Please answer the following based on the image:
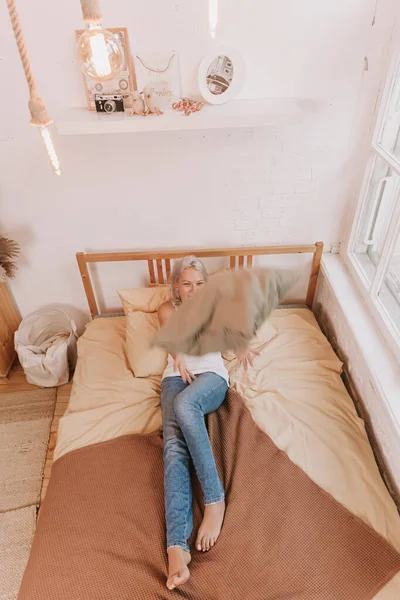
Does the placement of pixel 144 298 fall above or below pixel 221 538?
above

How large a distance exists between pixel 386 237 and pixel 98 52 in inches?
54.9

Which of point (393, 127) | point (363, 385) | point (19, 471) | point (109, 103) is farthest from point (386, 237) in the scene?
point (19, 471)

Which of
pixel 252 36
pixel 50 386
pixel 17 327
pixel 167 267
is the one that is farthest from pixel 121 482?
pixel 252 36

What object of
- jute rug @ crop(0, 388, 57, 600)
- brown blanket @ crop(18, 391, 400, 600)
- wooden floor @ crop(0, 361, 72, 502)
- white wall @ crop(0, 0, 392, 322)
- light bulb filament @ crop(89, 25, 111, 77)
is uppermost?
light bulb filament @ crop(89, 25, 111, 77)

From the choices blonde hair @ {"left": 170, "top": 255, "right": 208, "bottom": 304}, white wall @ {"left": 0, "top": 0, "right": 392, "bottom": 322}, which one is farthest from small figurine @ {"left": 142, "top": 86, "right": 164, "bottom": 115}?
blonde hair @ {"left": 170, "top": 255, "right": 208, "bottom": 304}

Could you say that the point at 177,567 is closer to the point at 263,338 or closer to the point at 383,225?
the point at 263,338

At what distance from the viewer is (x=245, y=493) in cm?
155

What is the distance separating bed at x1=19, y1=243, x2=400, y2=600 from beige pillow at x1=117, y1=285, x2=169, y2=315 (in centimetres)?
27

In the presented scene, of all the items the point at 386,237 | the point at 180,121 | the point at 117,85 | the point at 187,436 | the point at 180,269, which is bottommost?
the point at 187,436

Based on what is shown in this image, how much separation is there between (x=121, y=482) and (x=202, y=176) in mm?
1442

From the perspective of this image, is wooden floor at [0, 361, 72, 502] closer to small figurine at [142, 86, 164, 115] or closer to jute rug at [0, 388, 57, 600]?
jute rug at [0, 388, 57, 600]

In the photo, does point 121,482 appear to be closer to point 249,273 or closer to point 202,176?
point 249,273

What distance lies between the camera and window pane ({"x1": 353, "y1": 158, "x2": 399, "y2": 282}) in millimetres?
1997

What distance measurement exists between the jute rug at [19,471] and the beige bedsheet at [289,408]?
0.39 meters
